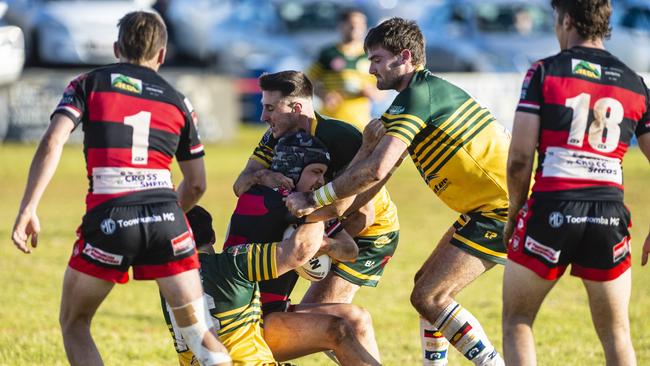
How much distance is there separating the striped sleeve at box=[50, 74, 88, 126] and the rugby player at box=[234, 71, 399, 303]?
123 cm

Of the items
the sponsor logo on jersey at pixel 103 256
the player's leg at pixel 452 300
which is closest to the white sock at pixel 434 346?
the player's leg at pixel 452 300

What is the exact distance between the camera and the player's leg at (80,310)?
16.3ft

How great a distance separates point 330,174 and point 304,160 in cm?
25

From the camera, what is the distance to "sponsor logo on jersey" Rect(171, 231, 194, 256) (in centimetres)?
495

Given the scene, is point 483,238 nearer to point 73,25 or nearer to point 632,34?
point 73,25

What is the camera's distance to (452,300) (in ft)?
19.2

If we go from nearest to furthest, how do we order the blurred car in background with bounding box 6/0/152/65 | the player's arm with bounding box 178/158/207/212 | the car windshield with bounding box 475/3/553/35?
the player's arm with bounding box 178/158/207/212
the blurred car in background with bounding box 6/0/152/65
the car windshield with bounding box 475/3/553/35

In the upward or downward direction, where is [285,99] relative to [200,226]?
upward

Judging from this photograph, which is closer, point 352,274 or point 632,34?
point 352,274

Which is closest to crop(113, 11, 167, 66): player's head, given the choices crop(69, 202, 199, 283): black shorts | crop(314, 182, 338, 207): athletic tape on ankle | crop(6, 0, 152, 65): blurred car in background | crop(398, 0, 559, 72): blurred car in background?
crop(69, 202, 199, 283): black shorts

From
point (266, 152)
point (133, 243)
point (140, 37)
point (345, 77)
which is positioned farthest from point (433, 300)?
point (345, 77)

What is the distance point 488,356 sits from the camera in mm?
5887

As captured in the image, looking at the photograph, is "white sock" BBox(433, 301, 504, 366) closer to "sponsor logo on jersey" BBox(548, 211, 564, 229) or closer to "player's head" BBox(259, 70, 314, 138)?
"sponsor logo on jersey" BBox(548, 211, 564, 229)

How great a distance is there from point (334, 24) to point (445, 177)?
2042cm
